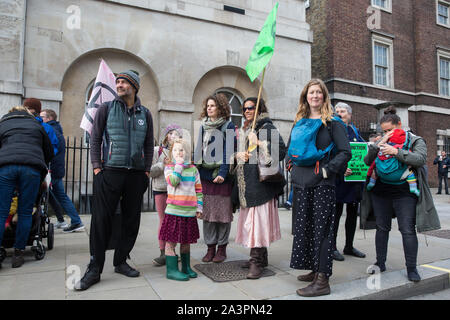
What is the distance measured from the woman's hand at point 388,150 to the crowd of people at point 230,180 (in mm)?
10

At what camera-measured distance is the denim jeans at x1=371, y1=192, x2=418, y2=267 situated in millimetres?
3502

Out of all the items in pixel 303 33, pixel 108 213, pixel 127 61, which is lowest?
pixel 108 213

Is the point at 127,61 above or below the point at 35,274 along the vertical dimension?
above

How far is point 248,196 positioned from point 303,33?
10.1m

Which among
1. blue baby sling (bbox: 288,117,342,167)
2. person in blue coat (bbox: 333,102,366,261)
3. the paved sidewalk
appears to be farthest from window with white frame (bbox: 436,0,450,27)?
blue baby sling (bbox: 288,117,342,167)

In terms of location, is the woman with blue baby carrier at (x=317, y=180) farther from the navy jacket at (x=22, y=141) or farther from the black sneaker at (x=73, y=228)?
the black sneaker at (x=73, y=228)

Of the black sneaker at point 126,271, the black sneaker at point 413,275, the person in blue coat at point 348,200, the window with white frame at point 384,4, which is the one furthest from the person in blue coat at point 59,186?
the window with white frame at point 384,4

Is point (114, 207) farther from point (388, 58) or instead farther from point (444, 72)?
point (444, 72)

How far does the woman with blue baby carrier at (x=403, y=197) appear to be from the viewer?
349 centimetres

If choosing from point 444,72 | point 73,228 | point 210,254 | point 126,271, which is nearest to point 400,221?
point 210,254

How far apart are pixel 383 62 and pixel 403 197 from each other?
50.5 feet

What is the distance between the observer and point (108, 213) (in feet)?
11.2
